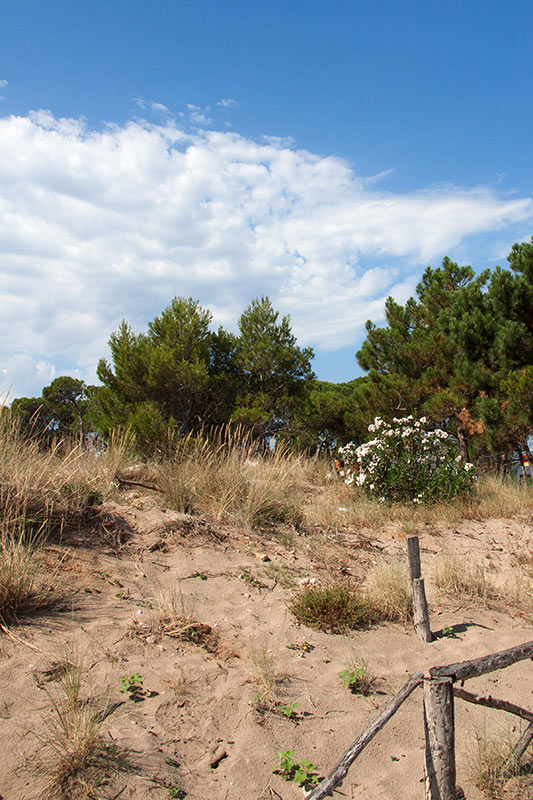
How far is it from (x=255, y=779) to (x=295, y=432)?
587 inches

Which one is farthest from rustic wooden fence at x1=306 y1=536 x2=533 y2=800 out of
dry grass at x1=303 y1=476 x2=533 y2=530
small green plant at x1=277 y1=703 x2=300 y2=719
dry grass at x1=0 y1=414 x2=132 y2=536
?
dry grass at x1=303 y1=476 x2=533 y2=530

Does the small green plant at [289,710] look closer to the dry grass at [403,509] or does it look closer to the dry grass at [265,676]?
the dry grass at [265,676]

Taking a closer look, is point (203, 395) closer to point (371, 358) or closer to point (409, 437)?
point (371, 358)

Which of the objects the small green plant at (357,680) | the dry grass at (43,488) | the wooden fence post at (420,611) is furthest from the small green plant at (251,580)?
the dry grass at (43,488)

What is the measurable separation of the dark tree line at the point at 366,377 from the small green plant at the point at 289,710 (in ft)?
29.7

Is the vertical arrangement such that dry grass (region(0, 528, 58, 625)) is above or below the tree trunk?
below

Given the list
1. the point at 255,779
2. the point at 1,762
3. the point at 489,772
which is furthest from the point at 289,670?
the point at 1,762

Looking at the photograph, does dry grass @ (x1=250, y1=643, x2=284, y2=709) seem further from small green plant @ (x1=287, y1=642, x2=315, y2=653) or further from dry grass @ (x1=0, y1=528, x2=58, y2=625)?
dry grass @ (x1=0, y1=528, x2=58, y2=625)

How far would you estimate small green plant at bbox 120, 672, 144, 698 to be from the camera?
3.51m

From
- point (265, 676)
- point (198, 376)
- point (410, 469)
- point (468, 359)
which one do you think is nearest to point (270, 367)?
point (198, 376)

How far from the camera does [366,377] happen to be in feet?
53.0

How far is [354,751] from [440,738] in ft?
1.46

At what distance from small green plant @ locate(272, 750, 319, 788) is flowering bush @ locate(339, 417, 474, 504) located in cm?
665

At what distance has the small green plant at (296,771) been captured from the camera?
2889mm
